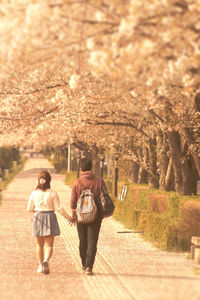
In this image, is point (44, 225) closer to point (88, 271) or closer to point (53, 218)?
point (53, 218)

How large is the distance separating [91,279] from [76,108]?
26.7 feet

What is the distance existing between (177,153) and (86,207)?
8201 mm

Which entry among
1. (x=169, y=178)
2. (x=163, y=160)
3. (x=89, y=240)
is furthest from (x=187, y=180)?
(x=89, y=240)

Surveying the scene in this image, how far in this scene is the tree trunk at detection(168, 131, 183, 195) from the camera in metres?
18.2

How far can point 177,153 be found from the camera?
18.4 m

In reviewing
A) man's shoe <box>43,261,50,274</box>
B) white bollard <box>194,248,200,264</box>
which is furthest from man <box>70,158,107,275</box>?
white bollard <box>194,248,200,264</box>

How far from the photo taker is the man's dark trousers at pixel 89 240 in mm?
10609

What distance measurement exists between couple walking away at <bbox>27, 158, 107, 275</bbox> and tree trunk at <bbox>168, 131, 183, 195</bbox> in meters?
7.55

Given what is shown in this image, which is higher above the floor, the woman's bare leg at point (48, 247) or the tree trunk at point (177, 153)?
the tree trunk at point (177, 153)

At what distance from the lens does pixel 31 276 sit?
10.3 metres

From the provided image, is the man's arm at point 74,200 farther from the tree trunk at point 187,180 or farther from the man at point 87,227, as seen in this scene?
the tree trunk at point 187,180

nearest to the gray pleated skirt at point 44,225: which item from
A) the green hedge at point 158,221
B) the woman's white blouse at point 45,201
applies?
the woman's white blouse at point 45,201

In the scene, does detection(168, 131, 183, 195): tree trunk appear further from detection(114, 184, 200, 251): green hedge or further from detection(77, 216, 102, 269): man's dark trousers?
detection(77, 216, 102, 269): man's dark trousers

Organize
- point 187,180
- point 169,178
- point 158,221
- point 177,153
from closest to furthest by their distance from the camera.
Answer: point 158,221 < point 177,153 < point 187,180 < point 169,178
